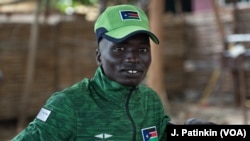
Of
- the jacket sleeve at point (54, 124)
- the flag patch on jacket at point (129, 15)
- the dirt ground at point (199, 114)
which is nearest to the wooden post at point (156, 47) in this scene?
the dirt ground at point (199, 114)

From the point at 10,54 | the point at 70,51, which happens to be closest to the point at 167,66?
the point at 70,51

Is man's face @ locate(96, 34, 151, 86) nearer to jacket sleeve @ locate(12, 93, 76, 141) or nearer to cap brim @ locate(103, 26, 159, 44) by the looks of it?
cap brim @ locate(103, 26, 159, 44)

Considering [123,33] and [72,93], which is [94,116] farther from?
[123,33]

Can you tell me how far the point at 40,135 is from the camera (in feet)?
3.64

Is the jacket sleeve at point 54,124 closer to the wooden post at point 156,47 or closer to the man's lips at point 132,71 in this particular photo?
the man's lips at point 132,71

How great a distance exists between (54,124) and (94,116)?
0.11 m

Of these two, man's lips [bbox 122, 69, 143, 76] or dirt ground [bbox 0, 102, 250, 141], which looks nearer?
man's lips [bbox 122, 69, 143, 76]

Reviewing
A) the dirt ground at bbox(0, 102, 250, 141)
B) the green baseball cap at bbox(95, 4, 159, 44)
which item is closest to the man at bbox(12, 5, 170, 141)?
the green baseball cap at bbox(95, 4, 159, 44)

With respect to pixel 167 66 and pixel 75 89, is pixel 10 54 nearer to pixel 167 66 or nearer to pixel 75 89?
pixel 167 66

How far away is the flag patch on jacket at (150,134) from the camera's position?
3.99ft

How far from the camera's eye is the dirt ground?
573cm

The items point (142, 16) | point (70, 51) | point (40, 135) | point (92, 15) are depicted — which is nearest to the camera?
point (40, 135)

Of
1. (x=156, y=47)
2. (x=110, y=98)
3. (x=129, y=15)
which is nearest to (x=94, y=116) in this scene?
(x=110, y=98)

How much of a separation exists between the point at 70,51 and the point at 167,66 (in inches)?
91.5
